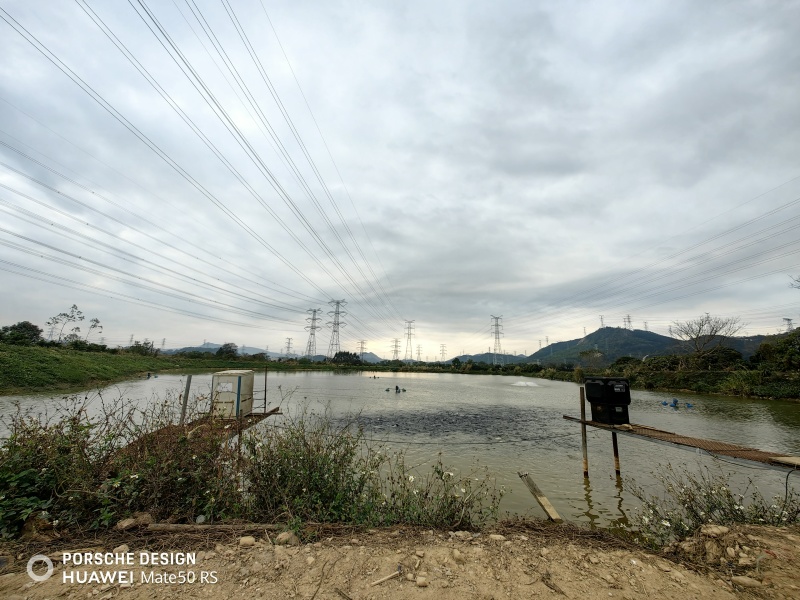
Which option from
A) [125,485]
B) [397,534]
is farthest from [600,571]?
[125,485]

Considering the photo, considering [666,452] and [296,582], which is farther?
[666,452]

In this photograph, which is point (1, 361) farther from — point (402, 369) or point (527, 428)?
point (402, 369)

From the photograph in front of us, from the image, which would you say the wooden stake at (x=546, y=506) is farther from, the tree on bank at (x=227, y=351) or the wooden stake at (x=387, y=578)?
the tree on bank at (x=227, y=351)

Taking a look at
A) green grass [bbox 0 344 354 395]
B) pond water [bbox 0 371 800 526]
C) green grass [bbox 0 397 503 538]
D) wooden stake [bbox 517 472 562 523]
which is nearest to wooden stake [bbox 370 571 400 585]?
green grass [bbox 0 397 503 538]

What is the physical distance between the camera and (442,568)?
3.82 metres

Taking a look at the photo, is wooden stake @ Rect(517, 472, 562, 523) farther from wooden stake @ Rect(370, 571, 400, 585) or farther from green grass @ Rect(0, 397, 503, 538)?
wooden stake @ Rect(370, 571, 400, 585)

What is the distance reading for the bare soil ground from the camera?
134 inches

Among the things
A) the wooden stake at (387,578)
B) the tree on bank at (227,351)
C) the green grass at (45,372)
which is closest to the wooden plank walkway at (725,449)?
the wooden stake at (387,578)

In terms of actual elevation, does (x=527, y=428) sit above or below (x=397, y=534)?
below

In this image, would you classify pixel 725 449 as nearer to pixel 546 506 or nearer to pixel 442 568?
pixel 546 506

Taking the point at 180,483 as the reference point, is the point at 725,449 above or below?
above

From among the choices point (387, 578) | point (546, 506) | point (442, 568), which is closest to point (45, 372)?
point (387, 578)

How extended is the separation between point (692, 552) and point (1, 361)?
1599 inches

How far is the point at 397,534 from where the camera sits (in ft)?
15.2
